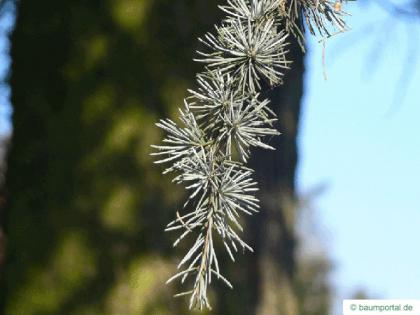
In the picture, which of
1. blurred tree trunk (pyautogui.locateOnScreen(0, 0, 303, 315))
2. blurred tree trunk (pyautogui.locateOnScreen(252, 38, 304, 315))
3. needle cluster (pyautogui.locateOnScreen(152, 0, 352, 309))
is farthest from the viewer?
blurred tree trunk (pyautogui.locateOnScreen(252, 38, 304, 315))

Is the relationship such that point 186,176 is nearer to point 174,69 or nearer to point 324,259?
point 174,69

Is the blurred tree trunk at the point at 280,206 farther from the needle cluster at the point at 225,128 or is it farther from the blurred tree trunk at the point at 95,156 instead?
the needle cluster at the point at 225,128

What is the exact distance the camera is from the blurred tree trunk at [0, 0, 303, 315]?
1.59 meters

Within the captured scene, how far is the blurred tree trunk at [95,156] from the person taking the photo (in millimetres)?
1595

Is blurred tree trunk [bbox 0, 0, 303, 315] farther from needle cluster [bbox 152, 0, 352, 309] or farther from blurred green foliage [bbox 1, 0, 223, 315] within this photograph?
needle cluster [bbox 152, 0, 352, 309]

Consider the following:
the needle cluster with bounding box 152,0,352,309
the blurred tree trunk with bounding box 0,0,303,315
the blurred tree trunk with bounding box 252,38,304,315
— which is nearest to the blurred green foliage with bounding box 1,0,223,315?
the blurred tree trunk with bounding box 0,0,303,315

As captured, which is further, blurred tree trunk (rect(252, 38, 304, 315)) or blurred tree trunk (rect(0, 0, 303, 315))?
blurred tree trunk (rect(252, 38, 304, 315))

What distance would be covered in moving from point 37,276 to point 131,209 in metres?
0.25

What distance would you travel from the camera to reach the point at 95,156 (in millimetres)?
1618

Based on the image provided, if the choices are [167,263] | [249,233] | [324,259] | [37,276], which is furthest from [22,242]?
[324,259]

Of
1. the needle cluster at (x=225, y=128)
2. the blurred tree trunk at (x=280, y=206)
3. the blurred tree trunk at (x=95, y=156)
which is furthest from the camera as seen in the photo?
the blurred tree trunk at (x=280, y=206)

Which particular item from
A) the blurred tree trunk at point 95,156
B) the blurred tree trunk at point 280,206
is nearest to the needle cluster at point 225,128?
the blurred tree trunk at point 95,156

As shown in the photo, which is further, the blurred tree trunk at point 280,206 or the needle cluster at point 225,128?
the blurred tree trunk at point 280,206

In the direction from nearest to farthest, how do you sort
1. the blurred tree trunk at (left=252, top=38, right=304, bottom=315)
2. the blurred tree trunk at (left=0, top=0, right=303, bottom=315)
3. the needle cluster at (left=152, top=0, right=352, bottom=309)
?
the needle cluster at (left=152, top=0, right=352, bottom=309)
the blurred tree trunk at (left=0, top=0, right=303, bottom=315)
the blurred tree trunk at (left=252, top=38, right=304, bottom=315)
